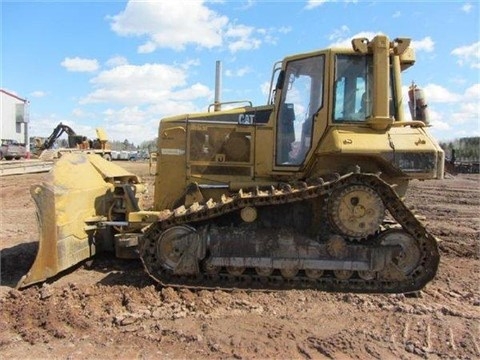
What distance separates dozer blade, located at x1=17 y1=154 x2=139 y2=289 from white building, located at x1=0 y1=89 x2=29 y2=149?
2141 inches

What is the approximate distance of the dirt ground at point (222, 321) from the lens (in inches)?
177

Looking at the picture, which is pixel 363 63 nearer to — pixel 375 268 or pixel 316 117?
pixel 316 117

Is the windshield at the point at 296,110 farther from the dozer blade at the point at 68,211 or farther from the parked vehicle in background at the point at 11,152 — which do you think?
the parked vehicle in background at the point at 11,152

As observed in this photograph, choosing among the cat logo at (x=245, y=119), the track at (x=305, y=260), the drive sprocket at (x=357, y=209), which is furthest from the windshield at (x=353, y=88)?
the cat logo at (x=245, y=119)

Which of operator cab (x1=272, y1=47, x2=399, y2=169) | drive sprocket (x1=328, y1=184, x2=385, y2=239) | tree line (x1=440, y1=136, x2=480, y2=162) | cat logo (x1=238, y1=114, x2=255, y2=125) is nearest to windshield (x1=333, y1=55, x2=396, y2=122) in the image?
Answer: operator cab (x1=272, y1=47, x2=399, y2=169)

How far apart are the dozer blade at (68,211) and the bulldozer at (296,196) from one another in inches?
0.8

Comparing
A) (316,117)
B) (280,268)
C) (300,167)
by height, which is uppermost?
(316,117)

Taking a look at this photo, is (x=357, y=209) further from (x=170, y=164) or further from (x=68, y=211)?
(x=68, y=211)

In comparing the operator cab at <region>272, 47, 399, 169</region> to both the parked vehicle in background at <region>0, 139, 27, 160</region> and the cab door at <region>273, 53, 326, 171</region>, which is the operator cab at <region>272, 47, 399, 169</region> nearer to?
the cab door at <region>273, 53, 326, 171</region>

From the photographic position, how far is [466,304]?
19.0 feet

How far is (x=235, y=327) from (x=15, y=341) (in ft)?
7.39

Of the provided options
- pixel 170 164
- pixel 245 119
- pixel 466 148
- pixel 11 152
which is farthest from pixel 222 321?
pixel 466 148

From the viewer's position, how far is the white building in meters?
57.2

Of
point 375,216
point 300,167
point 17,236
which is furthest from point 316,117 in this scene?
point 17,236
